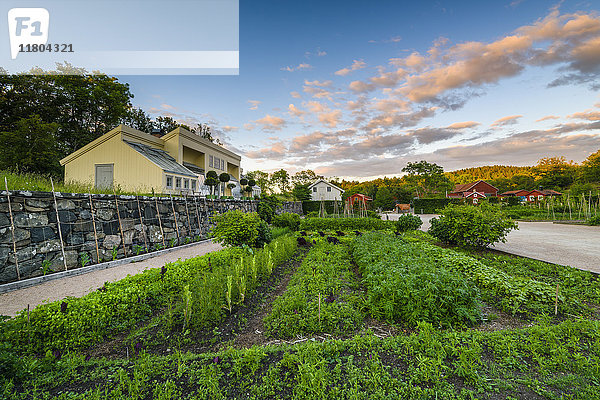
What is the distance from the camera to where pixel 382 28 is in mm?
9336

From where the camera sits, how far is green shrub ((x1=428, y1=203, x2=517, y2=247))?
22.4 feet

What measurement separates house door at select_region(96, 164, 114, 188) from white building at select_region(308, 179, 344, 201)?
3106cm

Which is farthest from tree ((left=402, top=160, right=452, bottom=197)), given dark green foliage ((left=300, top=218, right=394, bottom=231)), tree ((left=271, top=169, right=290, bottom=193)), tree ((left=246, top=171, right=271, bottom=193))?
dark green foliage ((left=300, top=218, right=394, bottom=231))

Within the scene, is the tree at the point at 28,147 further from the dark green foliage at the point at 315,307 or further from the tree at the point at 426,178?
the tree at the point at 426,178

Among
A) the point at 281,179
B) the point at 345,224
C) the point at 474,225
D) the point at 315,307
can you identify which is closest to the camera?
the point at 315,307

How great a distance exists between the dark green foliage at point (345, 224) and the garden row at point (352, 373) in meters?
11.0

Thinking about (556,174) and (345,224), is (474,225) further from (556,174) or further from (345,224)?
(556,174)

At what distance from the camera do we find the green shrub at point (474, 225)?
6.82 meters

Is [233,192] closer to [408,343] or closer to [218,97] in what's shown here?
[218,97]

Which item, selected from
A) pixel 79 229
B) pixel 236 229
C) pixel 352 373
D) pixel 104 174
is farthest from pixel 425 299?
pixel 104 174

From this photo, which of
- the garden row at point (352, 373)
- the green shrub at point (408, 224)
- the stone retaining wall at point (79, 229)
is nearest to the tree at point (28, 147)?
the stone retaining wall at point (79, 229)

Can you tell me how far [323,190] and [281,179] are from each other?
11.5 meters

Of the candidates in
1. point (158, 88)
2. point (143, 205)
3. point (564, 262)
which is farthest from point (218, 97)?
point (564, 262)

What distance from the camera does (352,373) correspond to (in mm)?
2066
